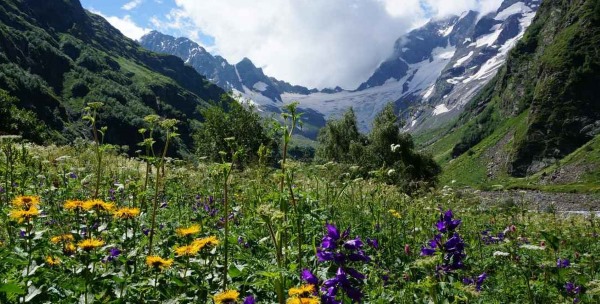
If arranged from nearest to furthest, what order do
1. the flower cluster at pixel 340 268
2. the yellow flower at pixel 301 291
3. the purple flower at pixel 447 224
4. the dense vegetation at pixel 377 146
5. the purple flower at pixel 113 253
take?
the yellow flower at pixel 301 291 → the flower cluster at pixel 340 268 → the purple flower at pixel 447 224 → the purple flower at pixel 113 253 → the dense vegetation at pixel 377 146

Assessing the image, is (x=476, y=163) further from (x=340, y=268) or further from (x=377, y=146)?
(x=340, y=268)

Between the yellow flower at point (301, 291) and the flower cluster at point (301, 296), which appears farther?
the yellow flower at point (301, 291)

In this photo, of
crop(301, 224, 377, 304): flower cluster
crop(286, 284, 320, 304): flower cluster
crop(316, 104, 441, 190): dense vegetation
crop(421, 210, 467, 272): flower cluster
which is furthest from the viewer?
crop(316, 104, 441, 190): dense vegetation

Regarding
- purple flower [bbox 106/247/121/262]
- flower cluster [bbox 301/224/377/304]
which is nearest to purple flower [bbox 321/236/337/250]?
flower cluster [bbox 301/224/377/304]

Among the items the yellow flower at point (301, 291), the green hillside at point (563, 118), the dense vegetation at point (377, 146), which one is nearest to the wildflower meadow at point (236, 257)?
the yellow flower at point (301, 291)

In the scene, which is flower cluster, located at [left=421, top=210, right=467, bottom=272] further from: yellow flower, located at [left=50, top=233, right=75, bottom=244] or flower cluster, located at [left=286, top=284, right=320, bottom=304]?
yellow flower, located at [left=50, top=233, right=75, bottom=244]

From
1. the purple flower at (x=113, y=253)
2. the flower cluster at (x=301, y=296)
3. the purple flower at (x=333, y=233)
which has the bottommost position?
the purple flower at (x=113, y=253)

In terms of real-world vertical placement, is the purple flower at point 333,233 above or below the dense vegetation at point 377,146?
below

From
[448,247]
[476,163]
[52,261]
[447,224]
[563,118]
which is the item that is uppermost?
[563,118]

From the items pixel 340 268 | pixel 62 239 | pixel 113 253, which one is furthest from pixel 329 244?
pixel 62 239

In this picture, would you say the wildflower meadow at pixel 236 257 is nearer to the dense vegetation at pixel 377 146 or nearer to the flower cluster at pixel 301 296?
the flower cluster at pixel 301 296

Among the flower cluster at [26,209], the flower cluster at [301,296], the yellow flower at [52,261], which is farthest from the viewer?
the yellow flower at [52,261]

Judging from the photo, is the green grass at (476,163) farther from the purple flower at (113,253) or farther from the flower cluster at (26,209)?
the flower cluster at (26,209)

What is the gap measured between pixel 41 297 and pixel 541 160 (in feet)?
501
